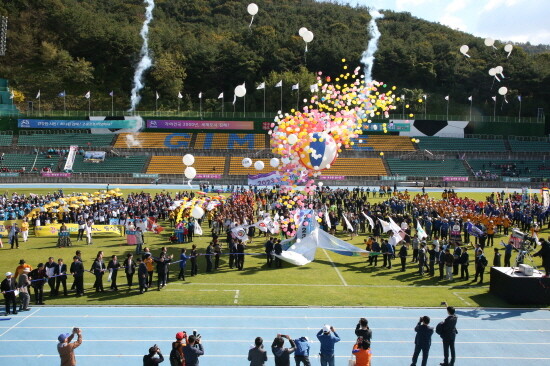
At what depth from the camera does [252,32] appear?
8644cm

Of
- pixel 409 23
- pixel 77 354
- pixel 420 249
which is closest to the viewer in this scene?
pixel 77 354

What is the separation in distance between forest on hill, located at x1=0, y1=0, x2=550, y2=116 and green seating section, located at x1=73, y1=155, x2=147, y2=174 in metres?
21.1

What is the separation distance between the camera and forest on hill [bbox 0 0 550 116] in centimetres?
7500

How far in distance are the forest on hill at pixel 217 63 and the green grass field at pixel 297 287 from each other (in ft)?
181

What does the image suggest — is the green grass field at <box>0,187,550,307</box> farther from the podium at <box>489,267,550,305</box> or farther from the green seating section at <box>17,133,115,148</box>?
the green seating section at <box>17,133,115,148</box>

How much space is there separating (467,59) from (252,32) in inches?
1463

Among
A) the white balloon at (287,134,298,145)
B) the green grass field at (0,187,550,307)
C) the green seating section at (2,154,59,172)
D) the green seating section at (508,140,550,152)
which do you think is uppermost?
the green seating section at (508,140,550,152)

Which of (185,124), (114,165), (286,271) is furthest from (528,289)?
(185,124)

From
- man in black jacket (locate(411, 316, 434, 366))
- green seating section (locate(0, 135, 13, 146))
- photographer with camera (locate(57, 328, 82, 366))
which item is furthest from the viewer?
green seating section (locate(0, 135, 13, 146))

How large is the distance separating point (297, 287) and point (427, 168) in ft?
133

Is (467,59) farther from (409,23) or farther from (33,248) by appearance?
(33,248)

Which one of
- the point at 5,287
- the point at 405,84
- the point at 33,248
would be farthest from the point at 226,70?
the point at 5,287

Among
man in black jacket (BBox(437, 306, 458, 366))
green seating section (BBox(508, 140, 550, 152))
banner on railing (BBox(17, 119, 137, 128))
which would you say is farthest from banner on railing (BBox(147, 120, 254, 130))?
man in black jacket (BBox(437, 306, 458, 366))

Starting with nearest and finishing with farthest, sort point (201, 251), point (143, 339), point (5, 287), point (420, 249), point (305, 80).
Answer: point (143, 339)
point (5, 287)
point (420, 249)
point (201, 251)
point (305, 80)
